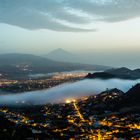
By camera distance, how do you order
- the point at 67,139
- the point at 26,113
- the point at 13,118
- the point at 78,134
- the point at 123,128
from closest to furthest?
the point at 67,139
the point at 78,134
the point at 123,128
the point at 13,118
the point at 26,113

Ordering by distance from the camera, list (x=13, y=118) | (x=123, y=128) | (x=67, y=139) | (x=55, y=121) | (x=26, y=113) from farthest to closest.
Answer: (x=26, y=113) → (x=13, y=118) → (x=55, y=121) → (x=123, y=128) → (x=67, y=139)

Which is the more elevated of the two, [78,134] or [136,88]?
[136,88]

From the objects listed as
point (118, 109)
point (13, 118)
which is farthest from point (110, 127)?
point (13, 118)

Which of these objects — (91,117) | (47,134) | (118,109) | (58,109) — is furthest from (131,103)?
(47,134)

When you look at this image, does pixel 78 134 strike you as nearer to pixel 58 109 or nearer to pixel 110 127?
pixel 110 127

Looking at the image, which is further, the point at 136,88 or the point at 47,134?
the point at 136,88

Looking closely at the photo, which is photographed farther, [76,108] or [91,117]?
[76,108]

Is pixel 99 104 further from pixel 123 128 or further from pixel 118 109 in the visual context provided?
pixel 123 128

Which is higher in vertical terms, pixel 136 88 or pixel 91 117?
pixel 136 88

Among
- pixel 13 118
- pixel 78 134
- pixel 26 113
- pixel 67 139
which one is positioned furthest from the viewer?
pixel 26 113
